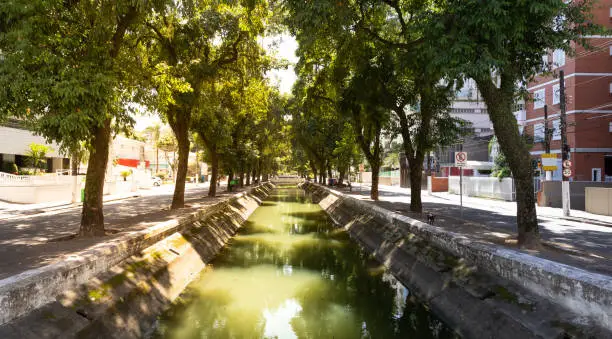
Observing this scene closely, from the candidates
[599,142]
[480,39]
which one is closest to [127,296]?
[480,39]

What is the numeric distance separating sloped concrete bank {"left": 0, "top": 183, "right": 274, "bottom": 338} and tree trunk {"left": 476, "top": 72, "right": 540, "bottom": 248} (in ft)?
29.8

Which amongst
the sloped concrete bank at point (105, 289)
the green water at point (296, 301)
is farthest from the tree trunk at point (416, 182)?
the sloped concrete bank at point (105, 289)

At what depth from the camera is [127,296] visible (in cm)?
848

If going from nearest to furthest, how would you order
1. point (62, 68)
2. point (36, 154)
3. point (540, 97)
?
point (62, 68), point (36, 154), point (540, 97)

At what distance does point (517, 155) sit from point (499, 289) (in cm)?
398

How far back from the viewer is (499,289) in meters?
7.99

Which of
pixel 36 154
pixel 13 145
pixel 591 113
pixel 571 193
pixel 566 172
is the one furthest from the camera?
pixel 13 145

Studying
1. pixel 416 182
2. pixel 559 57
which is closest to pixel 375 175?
pixel 416 182

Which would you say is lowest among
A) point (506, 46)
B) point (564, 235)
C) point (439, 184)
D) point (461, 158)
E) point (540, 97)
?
point (564, 235)

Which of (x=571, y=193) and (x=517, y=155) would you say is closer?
(x=517, y=155)

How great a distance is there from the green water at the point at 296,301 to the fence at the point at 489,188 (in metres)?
19.3

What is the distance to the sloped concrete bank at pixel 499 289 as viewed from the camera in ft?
19.9

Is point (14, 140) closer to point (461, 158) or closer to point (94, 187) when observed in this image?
point (94, 187)

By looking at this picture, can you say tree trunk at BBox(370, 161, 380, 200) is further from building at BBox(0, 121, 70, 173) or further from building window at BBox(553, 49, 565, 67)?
building at BBox(0, 121, 70, 173)
